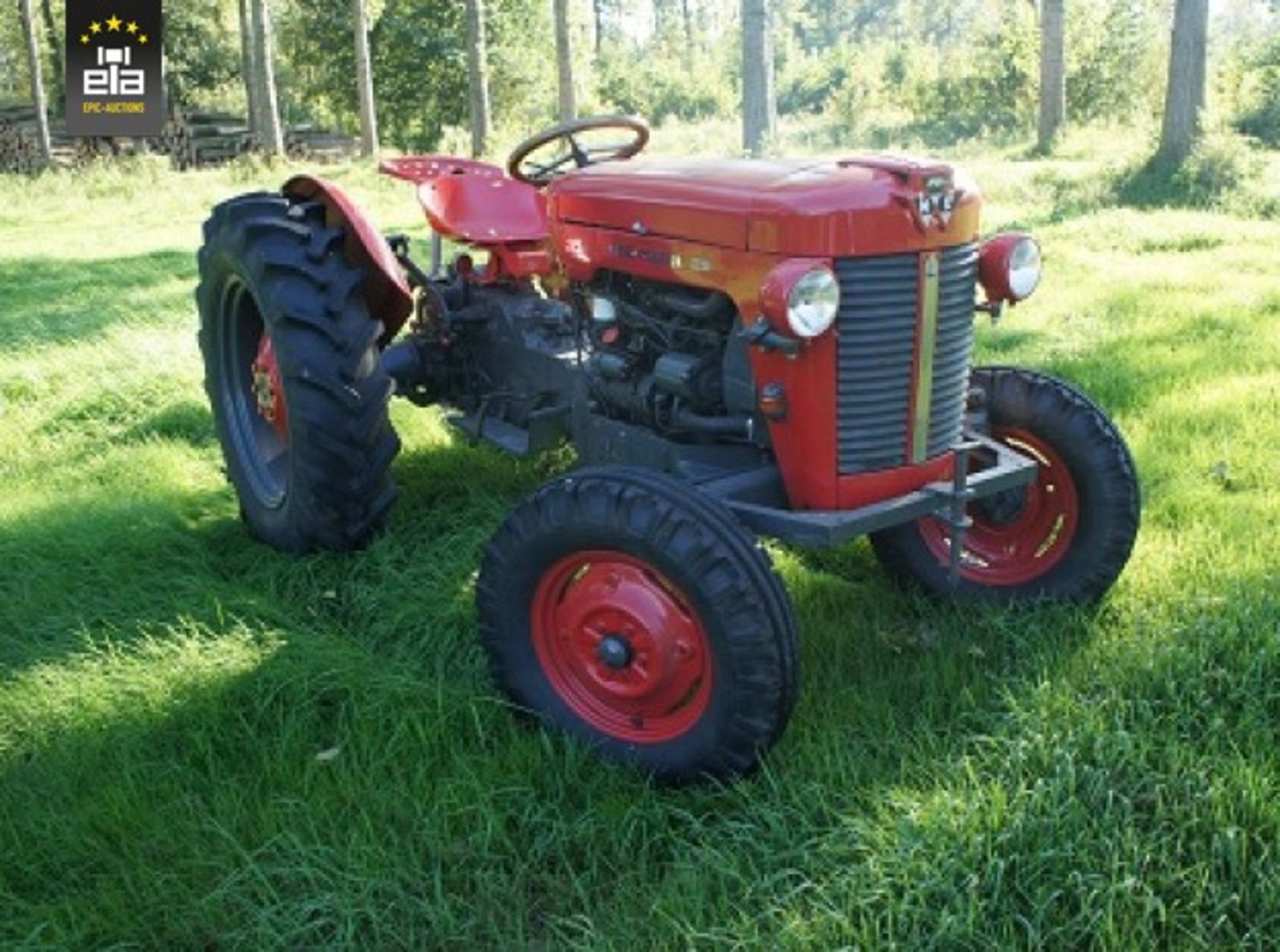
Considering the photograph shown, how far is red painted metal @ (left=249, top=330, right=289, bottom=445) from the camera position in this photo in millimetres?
4070

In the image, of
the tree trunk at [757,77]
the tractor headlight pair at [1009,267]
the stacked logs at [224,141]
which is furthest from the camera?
the stacked logs at [224,141]

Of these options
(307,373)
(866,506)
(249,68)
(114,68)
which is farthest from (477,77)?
(866,506)

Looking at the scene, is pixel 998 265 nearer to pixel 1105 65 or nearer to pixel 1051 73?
pixel 1051 73

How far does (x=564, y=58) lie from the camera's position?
18.9 metres

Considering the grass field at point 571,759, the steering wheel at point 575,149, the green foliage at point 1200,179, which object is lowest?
the grass field at point 571,759

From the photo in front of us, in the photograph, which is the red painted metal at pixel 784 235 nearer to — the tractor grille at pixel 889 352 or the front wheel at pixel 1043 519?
the tractor grille at pixel 889 352

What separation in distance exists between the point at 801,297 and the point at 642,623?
0.81 meters

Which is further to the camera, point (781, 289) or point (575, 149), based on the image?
point (575, 149)

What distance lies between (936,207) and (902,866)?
1.50m

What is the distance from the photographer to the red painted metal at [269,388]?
13.4 feet

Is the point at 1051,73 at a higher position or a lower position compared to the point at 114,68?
lower

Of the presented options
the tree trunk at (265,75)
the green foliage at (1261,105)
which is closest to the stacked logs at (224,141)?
the tree trunk at (265,75)

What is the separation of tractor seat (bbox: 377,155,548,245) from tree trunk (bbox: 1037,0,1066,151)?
1509cm

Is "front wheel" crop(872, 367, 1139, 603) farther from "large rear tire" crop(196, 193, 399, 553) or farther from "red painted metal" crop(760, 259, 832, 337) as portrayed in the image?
"large rear tire" crop(196, 193, 399, 553)
